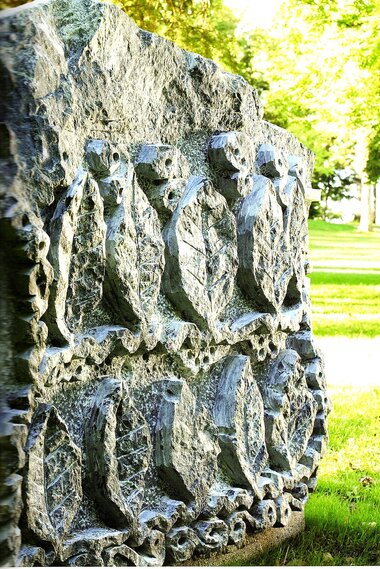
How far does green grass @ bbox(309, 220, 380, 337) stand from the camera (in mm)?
12750

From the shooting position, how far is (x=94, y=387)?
3039mm

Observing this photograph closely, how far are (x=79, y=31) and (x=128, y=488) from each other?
1.39 m

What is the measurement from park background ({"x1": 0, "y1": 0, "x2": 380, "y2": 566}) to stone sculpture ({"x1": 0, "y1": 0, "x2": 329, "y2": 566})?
41 centimetres

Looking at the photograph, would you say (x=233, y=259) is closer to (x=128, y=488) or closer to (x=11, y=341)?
(x=128, y=488)

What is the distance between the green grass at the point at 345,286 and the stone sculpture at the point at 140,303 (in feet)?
25.7

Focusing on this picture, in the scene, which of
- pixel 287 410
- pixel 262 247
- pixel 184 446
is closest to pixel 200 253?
pixel 262 247

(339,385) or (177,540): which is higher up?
(177,540)

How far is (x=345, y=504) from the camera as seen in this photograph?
16.5 ft

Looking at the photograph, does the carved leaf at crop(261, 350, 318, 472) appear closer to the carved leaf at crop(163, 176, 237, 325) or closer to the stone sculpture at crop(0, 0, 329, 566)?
the stone sculpture at crop(0, 0, 329, 566)

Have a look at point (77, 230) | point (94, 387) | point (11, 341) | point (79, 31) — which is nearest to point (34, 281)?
point (11, 341)

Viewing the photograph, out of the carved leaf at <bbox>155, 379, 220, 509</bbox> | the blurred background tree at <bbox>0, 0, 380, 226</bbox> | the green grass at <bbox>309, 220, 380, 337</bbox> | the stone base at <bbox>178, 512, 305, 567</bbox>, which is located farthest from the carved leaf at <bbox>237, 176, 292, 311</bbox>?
the blurred background tree at <bbox>0, 0, 380, 226</bbox>

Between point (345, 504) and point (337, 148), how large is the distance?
2604 centimetres

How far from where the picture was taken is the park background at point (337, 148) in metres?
4.73

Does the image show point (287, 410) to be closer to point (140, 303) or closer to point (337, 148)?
point (140, 303)
